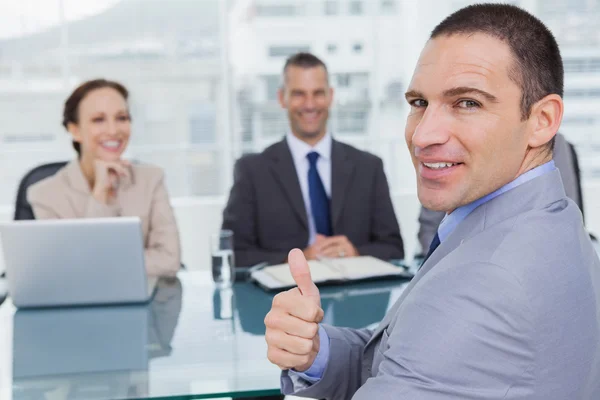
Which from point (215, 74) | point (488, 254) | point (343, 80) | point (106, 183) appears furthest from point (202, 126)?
point (488, 254)

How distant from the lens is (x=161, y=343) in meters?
1.73

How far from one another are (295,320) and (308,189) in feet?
6.94

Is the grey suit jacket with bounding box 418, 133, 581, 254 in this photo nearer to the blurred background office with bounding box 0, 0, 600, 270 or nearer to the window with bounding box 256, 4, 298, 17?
the blurred background office with bounding box 0, 0, 600, 270

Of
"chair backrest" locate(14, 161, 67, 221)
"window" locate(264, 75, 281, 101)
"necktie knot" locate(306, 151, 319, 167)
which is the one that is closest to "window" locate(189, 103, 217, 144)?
"window" locate(264, 75, 281, 101)

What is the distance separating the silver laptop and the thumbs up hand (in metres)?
0.98

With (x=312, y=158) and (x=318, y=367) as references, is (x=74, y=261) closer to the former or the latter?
(x=318, y=367)

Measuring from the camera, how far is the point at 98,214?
268 centimetres

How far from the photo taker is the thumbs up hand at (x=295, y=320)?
1.12 meters

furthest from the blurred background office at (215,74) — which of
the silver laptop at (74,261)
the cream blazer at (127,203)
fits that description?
the silver laptop at (74,261)

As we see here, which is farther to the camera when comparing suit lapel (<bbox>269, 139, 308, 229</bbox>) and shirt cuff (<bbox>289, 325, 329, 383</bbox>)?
suit lapel (<bbox>269, 139, 308, 229</bbox>)

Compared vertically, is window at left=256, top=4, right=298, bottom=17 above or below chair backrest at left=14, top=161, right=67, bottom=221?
above

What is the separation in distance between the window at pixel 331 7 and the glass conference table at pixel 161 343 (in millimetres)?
4686

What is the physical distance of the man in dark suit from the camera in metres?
3.17

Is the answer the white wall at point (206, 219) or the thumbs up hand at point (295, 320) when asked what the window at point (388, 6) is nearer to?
the white wall at point (206, 219)
